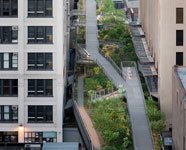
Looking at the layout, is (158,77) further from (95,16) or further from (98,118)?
(95,16)

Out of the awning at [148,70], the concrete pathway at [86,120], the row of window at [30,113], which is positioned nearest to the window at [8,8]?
the row of window at [30,113]

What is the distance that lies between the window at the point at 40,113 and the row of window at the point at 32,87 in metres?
1.44

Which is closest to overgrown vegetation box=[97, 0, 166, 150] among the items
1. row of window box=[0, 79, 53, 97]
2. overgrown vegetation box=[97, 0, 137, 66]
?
overgrown vegetation box=[97, 0, 137, 66]

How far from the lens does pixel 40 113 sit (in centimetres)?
7969

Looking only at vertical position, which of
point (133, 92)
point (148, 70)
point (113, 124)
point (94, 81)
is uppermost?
point (148, 70)

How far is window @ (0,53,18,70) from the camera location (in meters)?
78.6

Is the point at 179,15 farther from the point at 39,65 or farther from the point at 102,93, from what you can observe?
the point at 39,65

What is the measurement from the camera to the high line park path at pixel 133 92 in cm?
7662

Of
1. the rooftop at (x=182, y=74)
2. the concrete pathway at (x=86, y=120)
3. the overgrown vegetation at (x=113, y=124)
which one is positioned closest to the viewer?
the rooftop at (x=182, y=74)

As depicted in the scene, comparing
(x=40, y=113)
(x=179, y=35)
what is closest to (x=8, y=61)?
(x=40, y=113)

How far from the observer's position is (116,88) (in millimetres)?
89938

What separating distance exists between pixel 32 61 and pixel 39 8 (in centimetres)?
563

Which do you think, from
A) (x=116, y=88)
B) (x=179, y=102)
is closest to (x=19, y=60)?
(x=116, y=88)

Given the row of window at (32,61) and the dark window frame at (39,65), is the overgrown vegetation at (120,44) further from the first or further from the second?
the row of window at (32,61)
